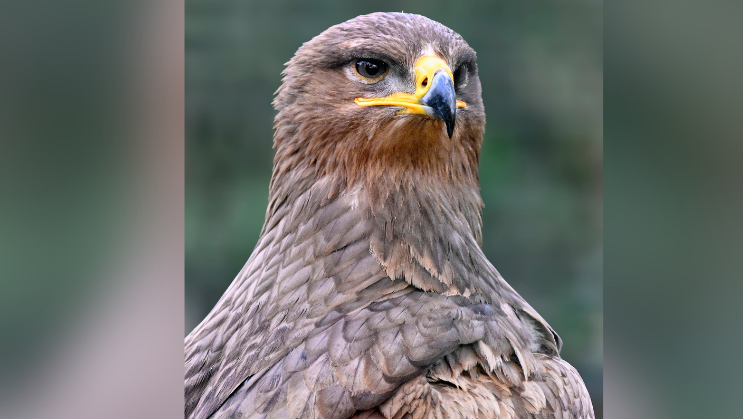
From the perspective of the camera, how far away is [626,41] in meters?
1.01

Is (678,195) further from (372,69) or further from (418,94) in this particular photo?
(372,69)

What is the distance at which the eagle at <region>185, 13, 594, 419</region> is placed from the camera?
50.4 inches

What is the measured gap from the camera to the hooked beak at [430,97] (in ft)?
4.37

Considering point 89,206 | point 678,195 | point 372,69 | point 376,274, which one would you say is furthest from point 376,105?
point 89,206

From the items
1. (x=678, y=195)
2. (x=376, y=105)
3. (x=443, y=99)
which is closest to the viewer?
(x=678, y=195)

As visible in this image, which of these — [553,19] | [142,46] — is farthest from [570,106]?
[142,46]

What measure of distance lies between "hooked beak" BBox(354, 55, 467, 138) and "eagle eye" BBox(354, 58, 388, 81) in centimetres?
6

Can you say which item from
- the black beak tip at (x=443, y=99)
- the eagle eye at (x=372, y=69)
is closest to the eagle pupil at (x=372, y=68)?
the eagle eye at (x=372, y=69)

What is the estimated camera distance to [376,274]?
1.44 meters

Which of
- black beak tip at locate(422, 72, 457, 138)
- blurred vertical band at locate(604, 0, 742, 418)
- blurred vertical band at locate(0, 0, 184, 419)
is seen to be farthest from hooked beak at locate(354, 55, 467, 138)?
blurred vertical band at locate(0, 0, 184, 419)

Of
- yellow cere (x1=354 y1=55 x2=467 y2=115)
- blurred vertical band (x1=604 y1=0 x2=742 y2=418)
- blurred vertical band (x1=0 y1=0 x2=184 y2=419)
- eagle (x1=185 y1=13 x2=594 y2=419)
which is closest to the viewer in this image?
blurred vertical band (x1=0 y1=0 x2=184 y2=419)

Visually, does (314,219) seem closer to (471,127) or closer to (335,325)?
(335,325)

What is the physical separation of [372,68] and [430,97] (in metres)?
0.19

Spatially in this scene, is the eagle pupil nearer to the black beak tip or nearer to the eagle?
the eagle
